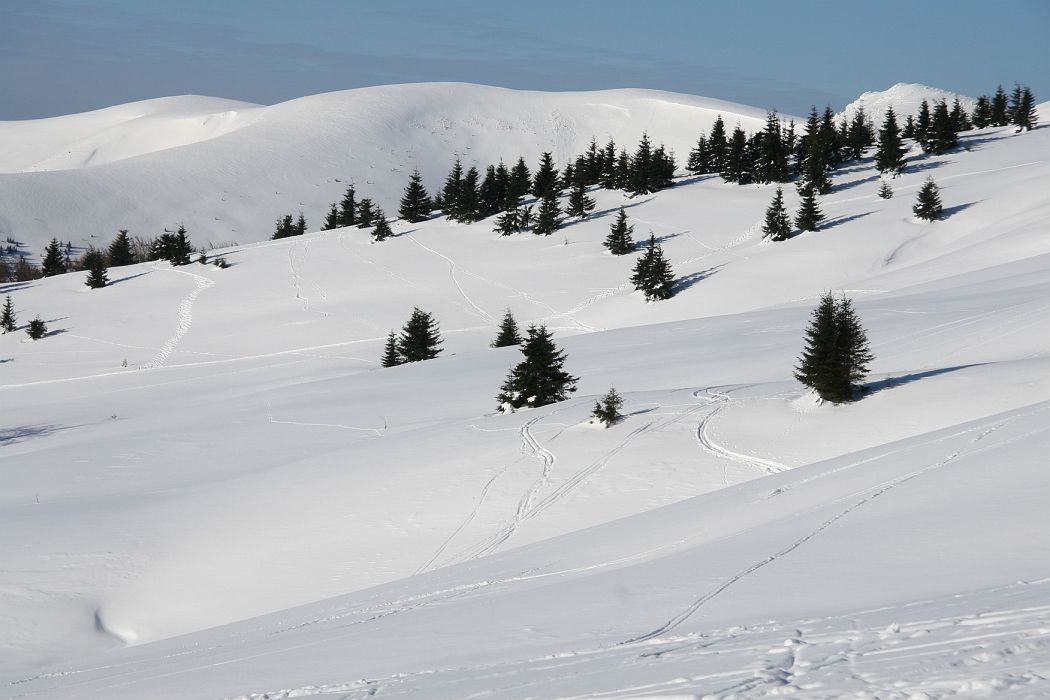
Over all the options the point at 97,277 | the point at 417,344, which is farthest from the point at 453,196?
the point at 417,344

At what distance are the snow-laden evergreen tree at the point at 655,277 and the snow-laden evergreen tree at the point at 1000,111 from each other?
5185 cm

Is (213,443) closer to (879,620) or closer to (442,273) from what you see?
(879,620)

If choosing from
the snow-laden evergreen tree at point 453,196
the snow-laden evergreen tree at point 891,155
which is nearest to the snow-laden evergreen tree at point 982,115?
the snow-laden evergreen tree at point 891,155

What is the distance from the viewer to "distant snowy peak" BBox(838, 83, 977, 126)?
150250 millimetres

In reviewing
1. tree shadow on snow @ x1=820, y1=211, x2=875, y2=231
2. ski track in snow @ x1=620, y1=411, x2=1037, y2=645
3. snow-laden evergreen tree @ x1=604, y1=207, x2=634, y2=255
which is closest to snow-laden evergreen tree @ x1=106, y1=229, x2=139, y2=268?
snow-laden evergreen tree @ x1=604, y1=207, x2=634, y2=255

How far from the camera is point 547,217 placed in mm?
62062

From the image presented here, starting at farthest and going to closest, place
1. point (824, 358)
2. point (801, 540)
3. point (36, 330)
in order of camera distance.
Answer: point (36, 330), point (824, 358), point (801, 540)

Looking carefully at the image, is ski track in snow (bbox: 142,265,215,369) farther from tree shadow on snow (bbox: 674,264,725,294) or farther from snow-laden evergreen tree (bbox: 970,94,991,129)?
snow-laden evergreen tree (bbox: 970,94,991,129)

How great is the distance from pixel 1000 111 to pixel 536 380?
7536 cm

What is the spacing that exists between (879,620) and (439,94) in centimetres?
18659

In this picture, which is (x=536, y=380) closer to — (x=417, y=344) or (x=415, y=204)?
(x=417, y=344)

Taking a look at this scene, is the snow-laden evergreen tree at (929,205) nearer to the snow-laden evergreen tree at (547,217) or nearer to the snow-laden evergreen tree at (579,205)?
the snow-laden evergreen tree at (579,205)

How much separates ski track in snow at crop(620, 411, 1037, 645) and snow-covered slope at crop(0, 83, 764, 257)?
109491mm

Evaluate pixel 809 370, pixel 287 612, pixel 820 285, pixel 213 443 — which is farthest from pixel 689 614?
pixel 820 285
